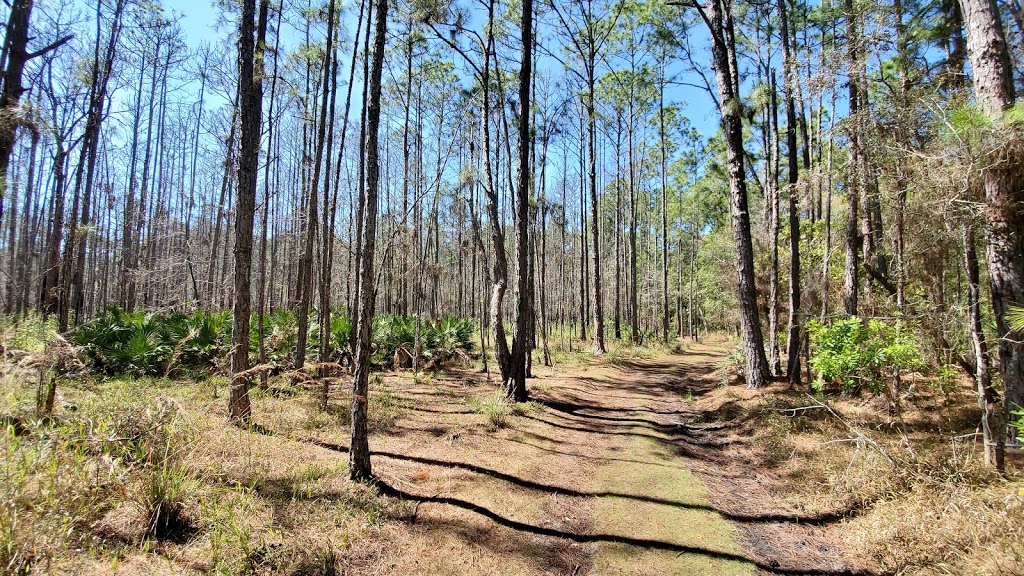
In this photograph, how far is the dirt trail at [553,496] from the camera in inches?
132

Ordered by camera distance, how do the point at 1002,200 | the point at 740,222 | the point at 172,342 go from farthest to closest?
the point at 172,342, the point at 740,222, the point at 1002,200

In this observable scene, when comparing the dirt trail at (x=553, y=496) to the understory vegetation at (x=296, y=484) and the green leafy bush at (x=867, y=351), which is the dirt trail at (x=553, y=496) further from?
the green leafy bush at (x=867, y=351)

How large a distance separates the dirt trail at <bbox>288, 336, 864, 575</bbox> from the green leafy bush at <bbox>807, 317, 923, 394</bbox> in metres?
2.19

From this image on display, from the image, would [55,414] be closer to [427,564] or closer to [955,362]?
[427,564]

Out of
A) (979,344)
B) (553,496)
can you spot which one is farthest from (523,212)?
(979,344)

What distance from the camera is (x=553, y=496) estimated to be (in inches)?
179

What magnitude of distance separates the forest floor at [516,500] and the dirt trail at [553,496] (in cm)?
2

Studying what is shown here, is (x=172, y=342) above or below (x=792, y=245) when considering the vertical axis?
below

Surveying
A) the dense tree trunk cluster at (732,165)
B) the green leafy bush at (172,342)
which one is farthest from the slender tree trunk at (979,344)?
the green leafy bush at (172,342)

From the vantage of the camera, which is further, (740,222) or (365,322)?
(740,222)

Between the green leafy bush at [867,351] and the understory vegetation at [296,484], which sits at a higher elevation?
the green leafy bush at [867,351]

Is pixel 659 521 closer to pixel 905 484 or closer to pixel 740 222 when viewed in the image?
pixel 905 484

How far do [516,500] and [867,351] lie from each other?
5375 mm

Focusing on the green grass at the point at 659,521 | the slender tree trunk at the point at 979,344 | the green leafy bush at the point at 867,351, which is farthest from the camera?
the green leafy bush at the point at 867,351
